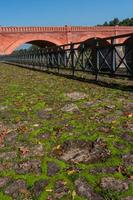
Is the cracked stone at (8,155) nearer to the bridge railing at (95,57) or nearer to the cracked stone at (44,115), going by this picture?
the cracked stone at (44,115)

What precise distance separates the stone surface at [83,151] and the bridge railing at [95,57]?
4.59 m

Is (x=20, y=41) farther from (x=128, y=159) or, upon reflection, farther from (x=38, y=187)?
(x=38, y=187)

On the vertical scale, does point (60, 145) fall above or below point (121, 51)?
below

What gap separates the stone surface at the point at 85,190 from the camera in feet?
8.49

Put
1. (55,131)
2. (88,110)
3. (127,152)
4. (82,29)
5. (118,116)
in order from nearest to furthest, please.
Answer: (127,152) → (55,131) → (118,116) → (88,110) → (82,29)

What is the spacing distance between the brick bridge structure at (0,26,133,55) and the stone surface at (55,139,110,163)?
128ft

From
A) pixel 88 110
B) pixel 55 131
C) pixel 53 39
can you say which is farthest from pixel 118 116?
pixel 53 39

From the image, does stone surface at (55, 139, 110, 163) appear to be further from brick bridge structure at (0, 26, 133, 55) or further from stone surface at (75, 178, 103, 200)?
brick bridge structure at (0, 26, 133, 55)

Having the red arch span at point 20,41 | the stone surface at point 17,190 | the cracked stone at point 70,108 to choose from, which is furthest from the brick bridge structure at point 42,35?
the stone surface at point 17,190

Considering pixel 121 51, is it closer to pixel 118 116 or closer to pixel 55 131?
pixel 118 116

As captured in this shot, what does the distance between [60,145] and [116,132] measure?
0.80 metres

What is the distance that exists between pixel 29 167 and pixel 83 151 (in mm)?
679

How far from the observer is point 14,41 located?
41.7 m

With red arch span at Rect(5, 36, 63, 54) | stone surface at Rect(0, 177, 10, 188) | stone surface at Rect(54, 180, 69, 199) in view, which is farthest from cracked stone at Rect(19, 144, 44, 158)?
red arch span at Rect(5, 36, 63, 54)
